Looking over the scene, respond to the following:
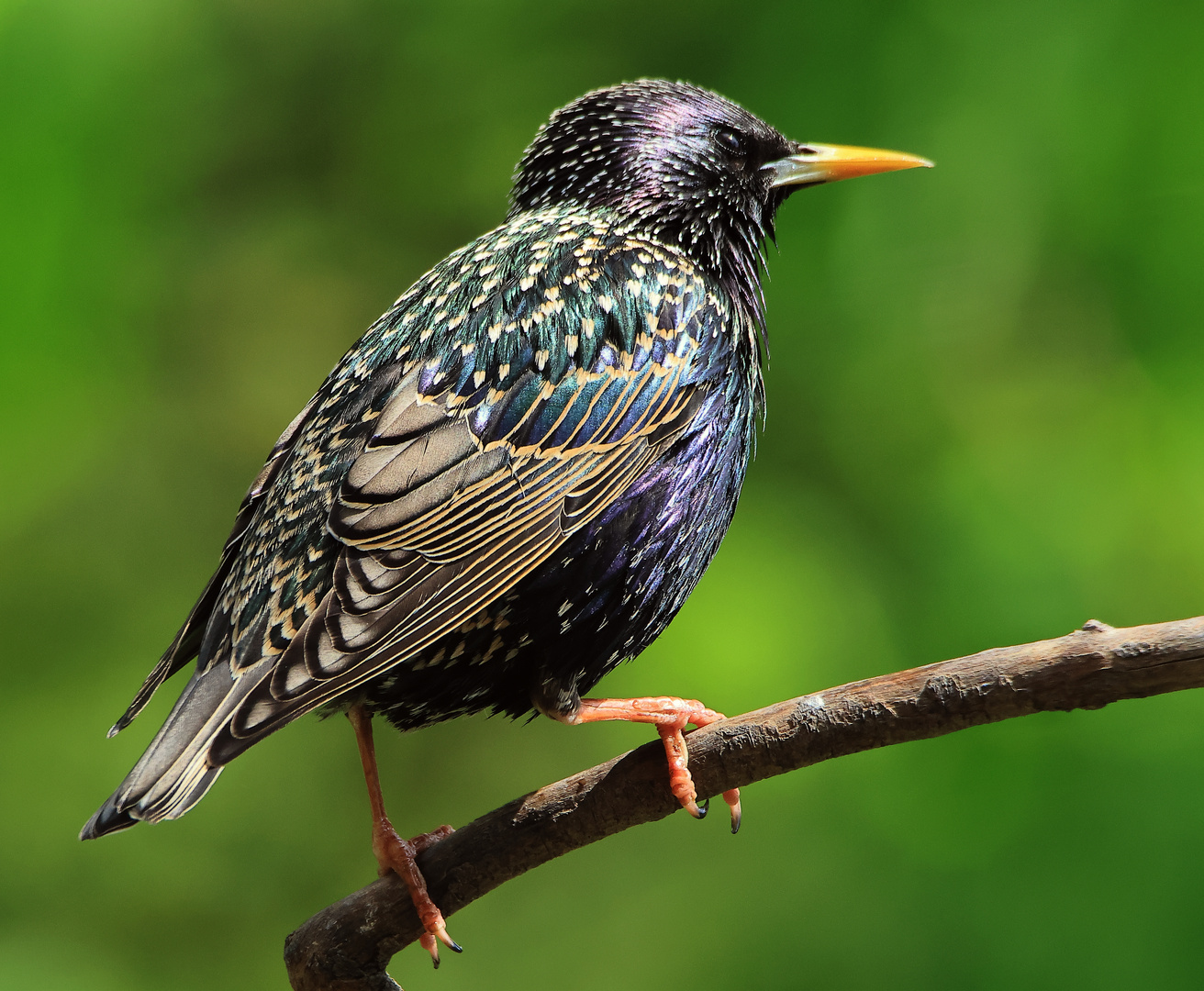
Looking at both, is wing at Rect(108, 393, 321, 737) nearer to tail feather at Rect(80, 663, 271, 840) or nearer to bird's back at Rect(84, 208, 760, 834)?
bird's back at Rect(84, 208, 760, 834)

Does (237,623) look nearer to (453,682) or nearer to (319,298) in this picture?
(453,682)

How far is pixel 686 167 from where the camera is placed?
345 centimetres

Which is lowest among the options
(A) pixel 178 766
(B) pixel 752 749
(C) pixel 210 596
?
(B) pixel 752 749

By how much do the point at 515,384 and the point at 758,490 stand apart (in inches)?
126

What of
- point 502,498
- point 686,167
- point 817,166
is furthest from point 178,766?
point 817,166

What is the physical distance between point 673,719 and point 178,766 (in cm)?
103

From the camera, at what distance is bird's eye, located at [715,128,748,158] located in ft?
11.7

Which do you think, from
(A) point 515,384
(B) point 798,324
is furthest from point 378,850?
(B) point 798,324

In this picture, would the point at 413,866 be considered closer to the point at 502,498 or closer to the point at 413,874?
the point at 413,874

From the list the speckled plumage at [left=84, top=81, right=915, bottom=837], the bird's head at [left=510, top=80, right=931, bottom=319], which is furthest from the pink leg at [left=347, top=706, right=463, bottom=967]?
the bird's head at [left=510, top=80, right=931, bottom=319]

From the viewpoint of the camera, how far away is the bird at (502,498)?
257 centimetres

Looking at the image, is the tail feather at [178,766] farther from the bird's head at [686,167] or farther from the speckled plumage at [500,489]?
the bird's head at [686,167]

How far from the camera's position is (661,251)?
128 inches

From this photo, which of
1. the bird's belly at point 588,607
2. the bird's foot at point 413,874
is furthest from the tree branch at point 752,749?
the bird's belly at point 588,607
